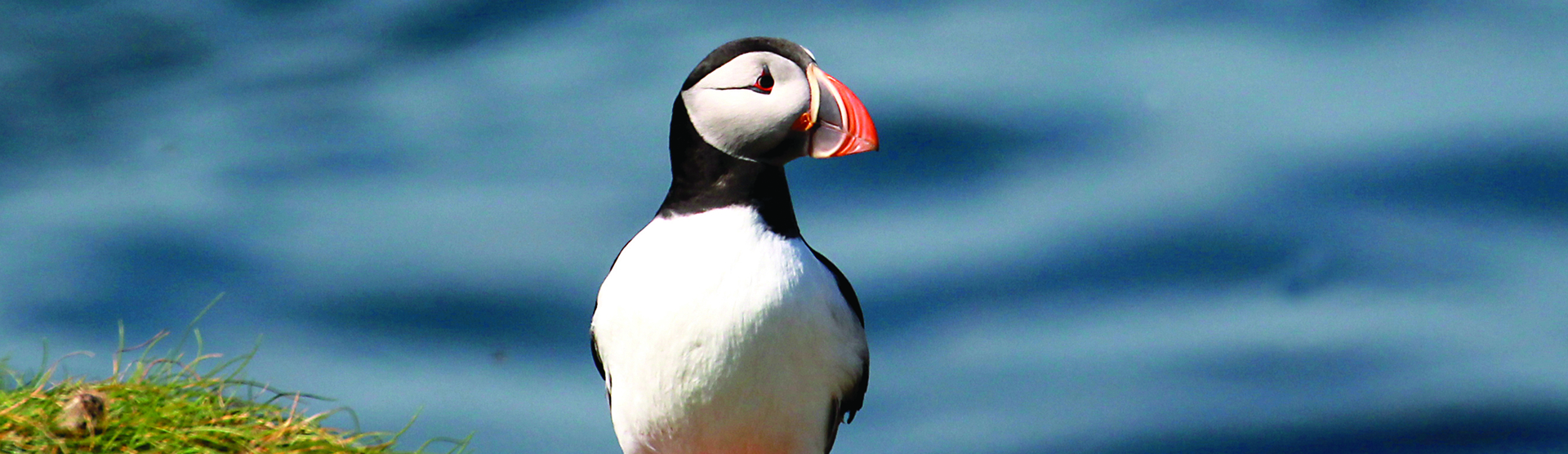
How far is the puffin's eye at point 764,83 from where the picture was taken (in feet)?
13.9

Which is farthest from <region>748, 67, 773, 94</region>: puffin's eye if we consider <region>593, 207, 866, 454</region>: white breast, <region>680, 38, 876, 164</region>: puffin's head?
<region>593, 207, 866, 454</region>: white breast

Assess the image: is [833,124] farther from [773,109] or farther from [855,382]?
[855,382]

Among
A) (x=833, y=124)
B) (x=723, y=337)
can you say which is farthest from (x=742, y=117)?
(x=723, y=337)

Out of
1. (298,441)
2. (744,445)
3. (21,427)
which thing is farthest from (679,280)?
(21,427)

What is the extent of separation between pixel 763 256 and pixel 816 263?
252 mm

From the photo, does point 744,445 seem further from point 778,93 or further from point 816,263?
point 778,93

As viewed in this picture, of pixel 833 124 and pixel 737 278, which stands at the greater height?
pixel 833 124

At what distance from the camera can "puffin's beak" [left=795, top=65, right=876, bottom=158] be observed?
425cm

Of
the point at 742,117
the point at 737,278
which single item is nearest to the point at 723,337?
the point at 737,278

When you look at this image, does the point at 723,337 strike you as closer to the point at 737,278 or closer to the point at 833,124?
the point at 737,278

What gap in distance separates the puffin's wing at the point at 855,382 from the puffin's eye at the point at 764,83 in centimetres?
55

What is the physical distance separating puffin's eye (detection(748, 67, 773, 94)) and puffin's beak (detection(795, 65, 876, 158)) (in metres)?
0.11

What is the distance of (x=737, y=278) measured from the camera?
166 inches

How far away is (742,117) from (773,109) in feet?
0.31
